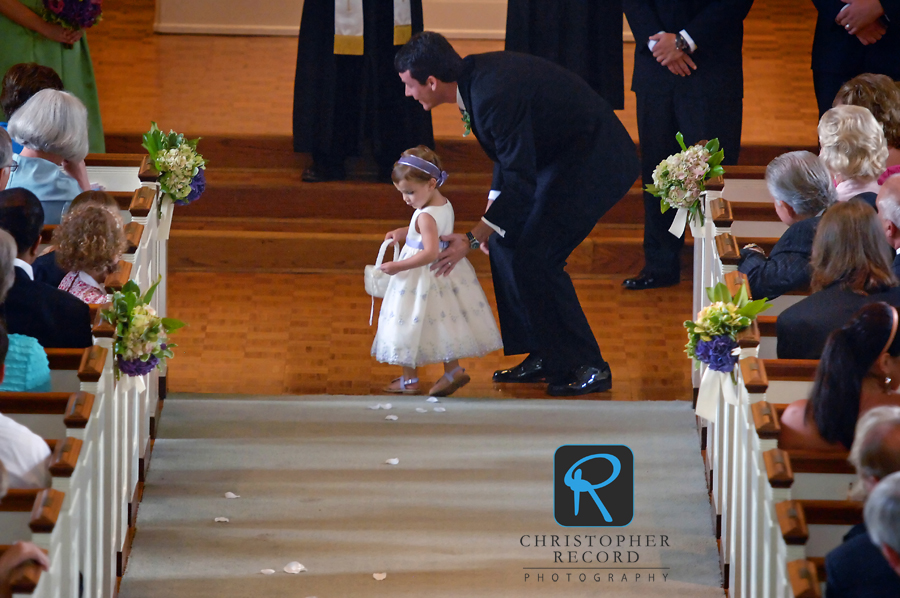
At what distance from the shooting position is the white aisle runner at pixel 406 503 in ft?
12.1

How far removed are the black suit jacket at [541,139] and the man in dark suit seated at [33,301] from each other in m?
1.80

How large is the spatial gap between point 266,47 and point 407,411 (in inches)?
193

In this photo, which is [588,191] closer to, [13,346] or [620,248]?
[620,248]

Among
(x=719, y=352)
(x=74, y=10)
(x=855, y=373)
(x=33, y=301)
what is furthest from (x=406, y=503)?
(x=74, y=10)

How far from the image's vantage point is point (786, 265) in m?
3.71

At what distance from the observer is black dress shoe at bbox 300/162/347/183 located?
6.86 metres

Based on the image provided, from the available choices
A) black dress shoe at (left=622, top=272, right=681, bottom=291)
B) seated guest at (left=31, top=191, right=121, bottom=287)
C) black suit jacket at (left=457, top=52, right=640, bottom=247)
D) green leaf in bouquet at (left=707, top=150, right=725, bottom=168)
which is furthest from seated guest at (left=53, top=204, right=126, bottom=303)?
black dress shoe at (left=622, top=272, right=681, bottom=291)

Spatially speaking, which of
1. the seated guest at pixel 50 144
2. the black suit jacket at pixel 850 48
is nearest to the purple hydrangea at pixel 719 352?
the seated guest at pixel 50 144

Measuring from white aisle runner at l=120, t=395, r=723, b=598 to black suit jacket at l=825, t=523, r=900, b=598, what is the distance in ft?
4.28

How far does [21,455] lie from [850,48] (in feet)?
14.1

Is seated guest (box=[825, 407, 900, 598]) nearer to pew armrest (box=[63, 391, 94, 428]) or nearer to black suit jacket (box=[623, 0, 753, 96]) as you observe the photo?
pew armrest (box=[63, 391, 94, 428])

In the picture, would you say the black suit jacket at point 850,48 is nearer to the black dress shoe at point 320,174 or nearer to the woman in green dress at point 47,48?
the black dress shoe at point 320,174

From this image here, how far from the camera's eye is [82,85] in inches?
233

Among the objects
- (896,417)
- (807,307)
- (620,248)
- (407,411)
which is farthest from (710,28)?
(896,417)
